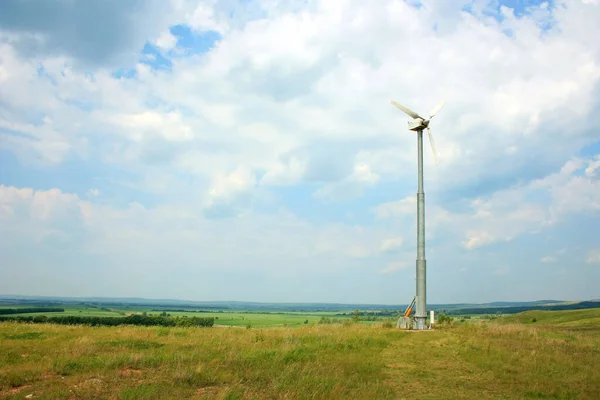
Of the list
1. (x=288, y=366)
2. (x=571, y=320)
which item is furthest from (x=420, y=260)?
(x=571, y=320)

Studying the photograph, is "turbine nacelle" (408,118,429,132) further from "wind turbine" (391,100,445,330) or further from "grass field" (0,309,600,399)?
"grass field" (0,309,600,399)

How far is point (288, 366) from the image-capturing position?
54.0ft

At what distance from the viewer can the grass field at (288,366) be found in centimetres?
1300

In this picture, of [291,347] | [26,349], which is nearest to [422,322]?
[291,347]

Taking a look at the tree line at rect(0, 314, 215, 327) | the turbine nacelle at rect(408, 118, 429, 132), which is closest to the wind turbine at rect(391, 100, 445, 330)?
the turbine nacelle at rect(408, 118, 429, 132)

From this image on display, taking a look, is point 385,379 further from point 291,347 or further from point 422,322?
point 422,322

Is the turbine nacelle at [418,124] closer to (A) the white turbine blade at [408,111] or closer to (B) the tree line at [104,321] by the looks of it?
(A) the white turbine blade at [408,111]

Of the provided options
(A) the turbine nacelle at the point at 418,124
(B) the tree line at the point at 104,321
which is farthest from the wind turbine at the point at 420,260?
(B) the tree line at the point at 104,321

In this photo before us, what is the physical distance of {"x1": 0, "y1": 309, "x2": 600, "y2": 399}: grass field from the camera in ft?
42.7

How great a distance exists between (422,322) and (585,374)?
12.6 metres

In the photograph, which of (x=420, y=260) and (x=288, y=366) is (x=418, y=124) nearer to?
(x=420, y=260)

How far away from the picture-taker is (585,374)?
18.1 m

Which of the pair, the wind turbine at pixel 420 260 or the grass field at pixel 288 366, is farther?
the wind turbine at pixel 420 260

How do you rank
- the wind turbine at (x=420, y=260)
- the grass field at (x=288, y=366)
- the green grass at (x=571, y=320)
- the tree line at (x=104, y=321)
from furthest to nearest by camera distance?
the green grass at (x=571, y=320), the tree line at (x=104, y=321), the wind turbine at (x=420, y=260), the grass field at (x=288, y=366)
